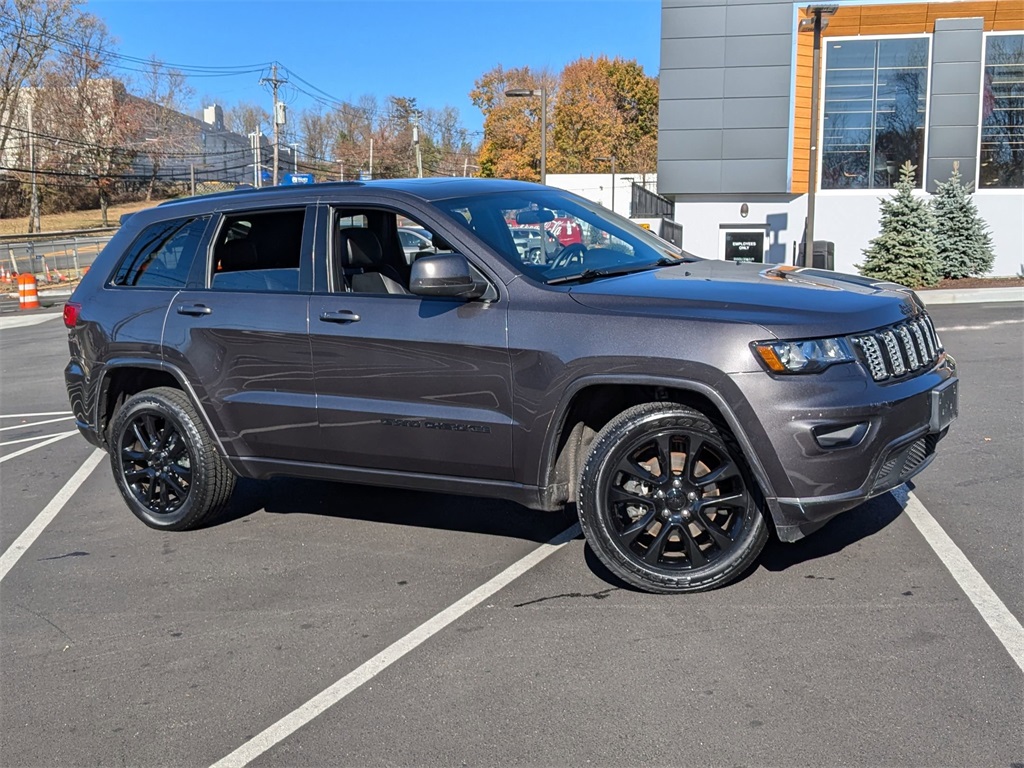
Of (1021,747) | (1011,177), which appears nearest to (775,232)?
(1011,177)

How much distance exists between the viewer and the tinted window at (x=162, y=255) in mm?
5793

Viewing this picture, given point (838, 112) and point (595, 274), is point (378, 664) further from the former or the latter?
point (838, 112)

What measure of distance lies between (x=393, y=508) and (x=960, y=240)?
21.3 m

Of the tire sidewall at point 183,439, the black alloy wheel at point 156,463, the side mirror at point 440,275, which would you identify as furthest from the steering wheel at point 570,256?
the black alloy wheel at point 156,463

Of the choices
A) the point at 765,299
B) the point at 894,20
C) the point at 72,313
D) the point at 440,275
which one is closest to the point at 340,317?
the point at 440,275

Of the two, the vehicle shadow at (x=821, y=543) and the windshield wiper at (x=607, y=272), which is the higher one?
the windshield wiper at (x=607, y=272)

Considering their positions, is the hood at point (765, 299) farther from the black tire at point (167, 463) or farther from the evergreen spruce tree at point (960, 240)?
the evergreen spruce tree at point (960, 240)

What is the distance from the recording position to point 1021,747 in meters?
3.14

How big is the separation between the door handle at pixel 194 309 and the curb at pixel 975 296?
15.9m

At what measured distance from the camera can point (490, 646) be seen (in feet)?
13.5

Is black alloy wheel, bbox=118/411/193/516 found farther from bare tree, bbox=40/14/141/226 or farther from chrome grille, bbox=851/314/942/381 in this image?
bare tree, bbox=40/14/141/226

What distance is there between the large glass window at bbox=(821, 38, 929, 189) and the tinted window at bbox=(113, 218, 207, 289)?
23.5 meters

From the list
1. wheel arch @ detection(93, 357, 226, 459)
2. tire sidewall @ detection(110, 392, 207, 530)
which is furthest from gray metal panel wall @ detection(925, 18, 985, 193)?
tire sidewall @ detection(110, 392, 207, 530)

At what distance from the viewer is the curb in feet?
61.1
